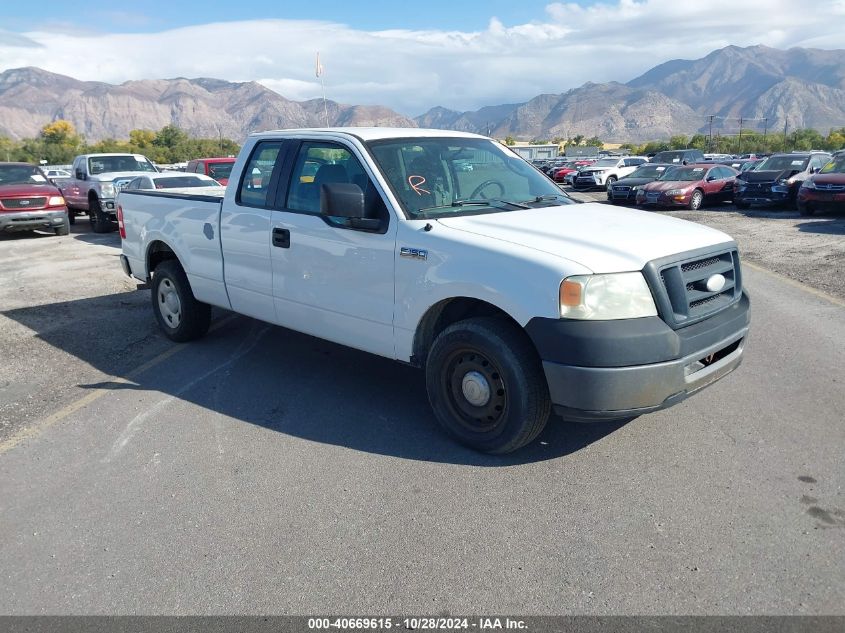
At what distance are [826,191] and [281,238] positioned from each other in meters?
15.6

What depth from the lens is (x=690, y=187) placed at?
2078cm

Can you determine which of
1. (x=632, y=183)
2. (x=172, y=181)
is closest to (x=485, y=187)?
(x=172, y=181)

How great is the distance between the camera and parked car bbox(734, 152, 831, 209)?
19.5 metres

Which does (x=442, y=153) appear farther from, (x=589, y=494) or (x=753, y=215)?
(x=753, y=215)

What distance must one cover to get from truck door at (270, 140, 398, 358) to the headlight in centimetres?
129

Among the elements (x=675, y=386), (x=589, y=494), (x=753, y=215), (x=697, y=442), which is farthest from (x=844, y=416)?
(x=753, y=215)

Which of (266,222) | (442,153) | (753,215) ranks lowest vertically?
(753,215)

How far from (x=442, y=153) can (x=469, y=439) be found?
6.98 ft

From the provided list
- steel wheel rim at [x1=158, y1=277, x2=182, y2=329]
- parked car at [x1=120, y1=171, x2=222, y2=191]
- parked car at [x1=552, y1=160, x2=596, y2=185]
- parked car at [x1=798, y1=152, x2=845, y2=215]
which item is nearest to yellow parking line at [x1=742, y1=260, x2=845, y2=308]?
parked car at [x1=798, y1=152, x2=845, y2=215]

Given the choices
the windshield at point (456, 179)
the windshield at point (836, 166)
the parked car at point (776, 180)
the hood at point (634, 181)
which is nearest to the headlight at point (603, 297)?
the windshield at point (456, 179)

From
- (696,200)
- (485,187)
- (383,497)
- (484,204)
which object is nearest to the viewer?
(383,497)

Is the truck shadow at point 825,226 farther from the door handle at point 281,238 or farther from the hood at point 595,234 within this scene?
the door handle at point 281,238

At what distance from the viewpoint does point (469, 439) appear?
4.32 metres

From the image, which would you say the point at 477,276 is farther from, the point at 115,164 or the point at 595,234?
the point at 115,164
